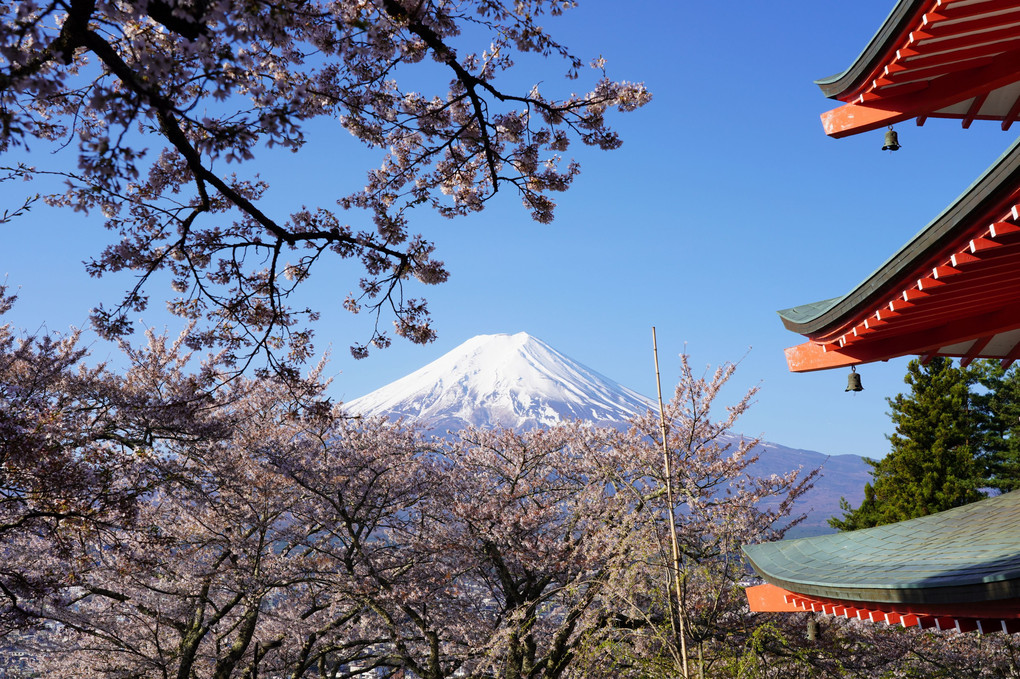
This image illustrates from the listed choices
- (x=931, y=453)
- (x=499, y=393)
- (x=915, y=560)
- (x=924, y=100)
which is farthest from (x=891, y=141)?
(x=499, y=393)

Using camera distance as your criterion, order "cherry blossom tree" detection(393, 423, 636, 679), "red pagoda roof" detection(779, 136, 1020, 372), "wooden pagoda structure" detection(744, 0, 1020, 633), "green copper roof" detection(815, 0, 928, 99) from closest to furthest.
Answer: "red pagoda roof" detection(779, 136, 1020, 372) < "wooden pagoda structure" detection(744, 0, 1020, 633) < "green copper roof" detection(815, 0, 928, 99) < "cherry blossom tree" detection(393, 423, 636, 679)

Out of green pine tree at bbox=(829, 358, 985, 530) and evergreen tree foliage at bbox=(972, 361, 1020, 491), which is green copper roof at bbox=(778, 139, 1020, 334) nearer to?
green pine tree at bbox=(829, 358, 985, 530)

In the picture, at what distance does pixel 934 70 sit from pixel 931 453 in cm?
1855

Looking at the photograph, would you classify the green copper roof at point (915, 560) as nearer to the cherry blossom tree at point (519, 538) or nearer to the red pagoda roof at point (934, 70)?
the red pagoda roof at point (934, 70)

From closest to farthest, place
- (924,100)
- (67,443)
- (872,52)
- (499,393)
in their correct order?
(872,52)
(924,100)
(67,443)
(499,393)

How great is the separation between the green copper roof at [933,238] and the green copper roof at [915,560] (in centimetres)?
143

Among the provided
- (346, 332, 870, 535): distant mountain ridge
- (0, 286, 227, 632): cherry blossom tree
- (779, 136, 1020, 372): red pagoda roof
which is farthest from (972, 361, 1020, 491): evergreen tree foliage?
(346, 332, 870, 535): distant mountain ridge

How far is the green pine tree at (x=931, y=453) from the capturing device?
18250 millimetres

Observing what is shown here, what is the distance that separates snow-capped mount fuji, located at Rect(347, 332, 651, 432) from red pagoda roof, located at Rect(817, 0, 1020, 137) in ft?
203

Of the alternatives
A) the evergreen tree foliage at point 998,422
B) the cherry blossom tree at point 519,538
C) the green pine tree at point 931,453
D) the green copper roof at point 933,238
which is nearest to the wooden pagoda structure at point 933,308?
the green copper roof at point 933,238

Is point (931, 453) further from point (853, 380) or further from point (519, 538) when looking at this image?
point (853, 380)

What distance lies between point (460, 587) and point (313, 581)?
2.83m

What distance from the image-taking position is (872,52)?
384cm

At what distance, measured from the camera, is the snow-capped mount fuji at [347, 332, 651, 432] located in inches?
2899
